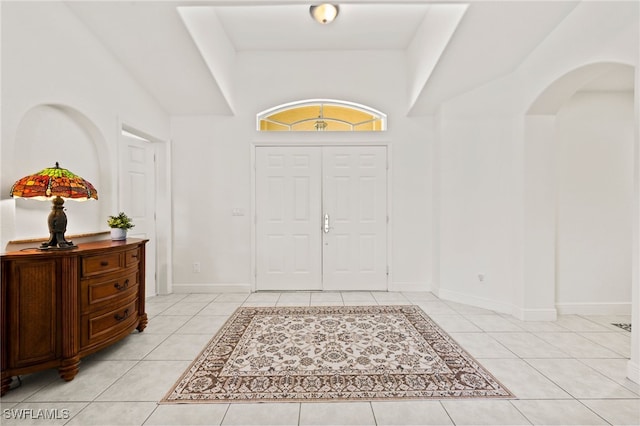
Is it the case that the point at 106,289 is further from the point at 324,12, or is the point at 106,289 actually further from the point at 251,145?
the point at 324,12

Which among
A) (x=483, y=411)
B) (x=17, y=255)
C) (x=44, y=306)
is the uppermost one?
(x=17, y=255)

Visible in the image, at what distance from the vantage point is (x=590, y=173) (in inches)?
136

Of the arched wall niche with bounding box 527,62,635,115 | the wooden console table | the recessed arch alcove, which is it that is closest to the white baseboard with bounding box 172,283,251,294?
the wooden console table

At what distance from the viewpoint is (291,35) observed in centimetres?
401

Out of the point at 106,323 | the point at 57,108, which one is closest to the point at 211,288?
the point at 106,323

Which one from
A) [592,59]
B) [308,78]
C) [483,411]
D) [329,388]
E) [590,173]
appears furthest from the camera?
[308,78]

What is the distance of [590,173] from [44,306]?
5.40m

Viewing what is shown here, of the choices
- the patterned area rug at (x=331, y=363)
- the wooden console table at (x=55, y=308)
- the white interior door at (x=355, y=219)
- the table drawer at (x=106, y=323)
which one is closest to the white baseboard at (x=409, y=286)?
the white interior door at (x=355, y=219)

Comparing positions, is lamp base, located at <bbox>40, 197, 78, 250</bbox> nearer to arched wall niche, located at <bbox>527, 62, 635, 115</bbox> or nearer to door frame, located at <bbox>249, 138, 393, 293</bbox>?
door frame, located at <bbox>249, 138, 393, 293</bbox>

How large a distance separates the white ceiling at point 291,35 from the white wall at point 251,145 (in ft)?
0.70

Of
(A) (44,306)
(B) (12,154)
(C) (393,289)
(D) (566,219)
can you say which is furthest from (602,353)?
(B) (12,154)

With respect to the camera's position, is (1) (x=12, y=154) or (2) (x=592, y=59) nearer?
(1) (x=12, y=154)

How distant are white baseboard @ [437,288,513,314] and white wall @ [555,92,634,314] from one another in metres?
0.63

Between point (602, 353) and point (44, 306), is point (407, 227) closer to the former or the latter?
point (602, 353)
